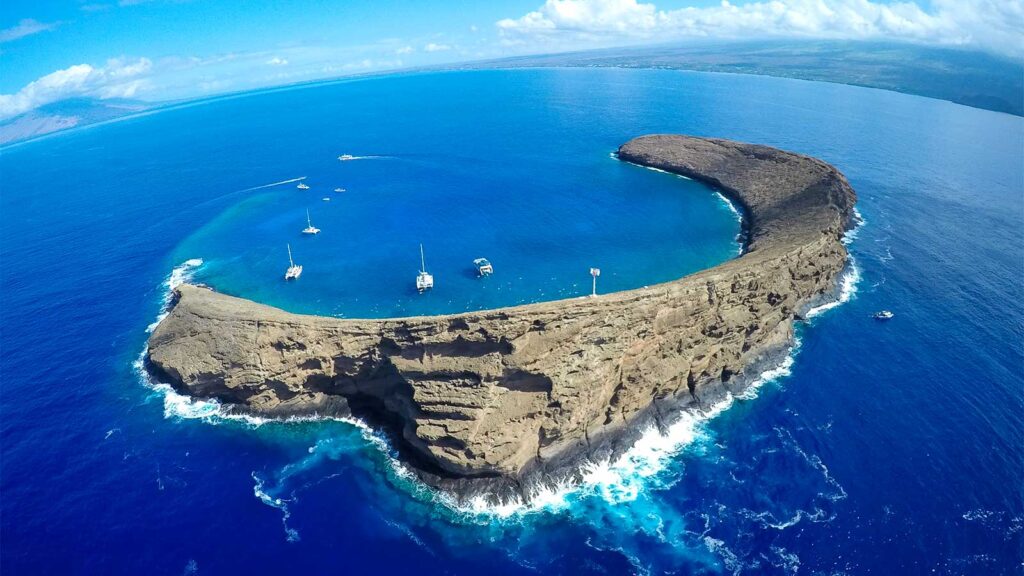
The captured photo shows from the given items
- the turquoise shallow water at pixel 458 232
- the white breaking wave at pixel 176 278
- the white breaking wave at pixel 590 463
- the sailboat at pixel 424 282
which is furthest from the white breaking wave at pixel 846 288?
the white breaking wave at pixel 176 278

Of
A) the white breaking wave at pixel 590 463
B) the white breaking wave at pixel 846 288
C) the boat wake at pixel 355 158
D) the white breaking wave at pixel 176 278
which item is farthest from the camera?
the boat wake at pixel 355 158

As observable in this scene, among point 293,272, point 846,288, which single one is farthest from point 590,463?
point 293,272

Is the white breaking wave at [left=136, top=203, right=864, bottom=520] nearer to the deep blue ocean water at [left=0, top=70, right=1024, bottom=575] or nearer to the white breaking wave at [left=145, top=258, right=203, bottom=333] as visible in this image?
the deep blue ocean water at [left=0, top=70, right=1024, bottom=575]

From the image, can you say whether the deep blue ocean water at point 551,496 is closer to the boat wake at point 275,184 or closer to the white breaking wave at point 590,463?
the white breaking wave at point 590,463

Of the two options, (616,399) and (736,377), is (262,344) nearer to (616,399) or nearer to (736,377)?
(616,399)

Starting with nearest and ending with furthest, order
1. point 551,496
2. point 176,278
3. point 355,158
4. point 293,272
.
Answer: point 551,496
point 293,272
point 176,278
point 355,158

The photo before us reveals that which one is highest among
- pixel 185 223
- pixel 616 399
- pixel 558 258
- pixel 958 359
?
pixel 185 223

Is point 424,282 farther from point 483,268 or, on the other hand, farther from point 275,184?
point 275,184

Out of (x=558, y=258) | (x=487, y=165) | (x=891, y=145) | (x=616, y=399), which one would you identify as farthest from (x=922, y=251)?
(x=487, y=165)
